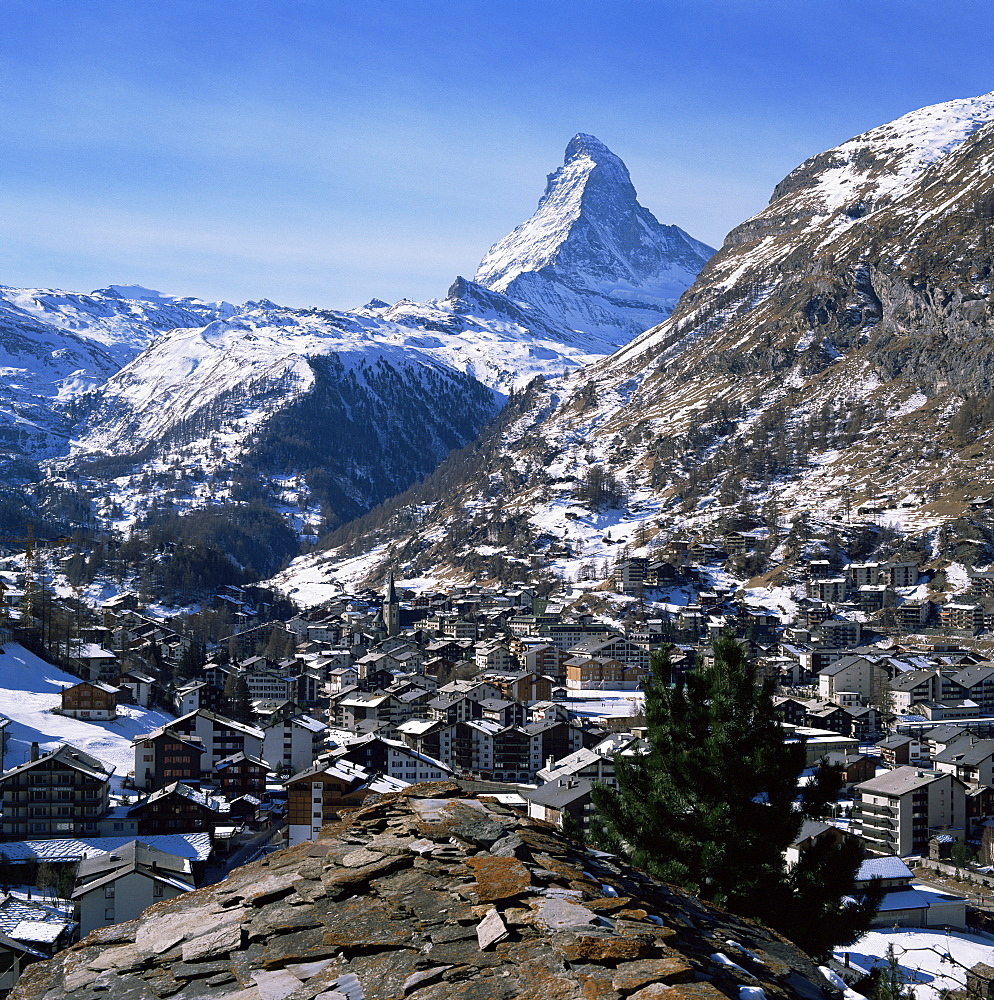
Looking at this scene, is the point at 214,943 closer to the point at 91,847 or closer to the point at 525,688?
the point at 91,847

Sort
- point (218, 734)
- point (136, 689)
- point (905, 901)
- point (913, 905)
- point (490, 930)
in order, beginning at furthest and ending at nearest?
1. point (136, 689)
2. point (218, 734)
3. point (905, 901)
4. point (913, 905)
5. point (490, 930)

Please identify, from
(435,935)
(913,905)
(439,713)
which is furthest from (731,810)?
(439,713)

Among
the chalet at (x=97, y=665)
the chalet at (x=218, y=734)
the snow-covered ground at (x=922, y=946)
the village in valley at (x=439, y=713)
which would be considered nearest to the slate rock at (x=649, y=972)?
the village in valley at (x=439, y=713)

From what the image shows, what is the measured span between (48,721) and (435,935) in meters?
57.8

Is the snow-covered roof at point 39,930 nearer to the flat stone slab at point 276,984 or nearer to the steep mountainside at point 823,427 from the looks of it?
the flat stone slab at point 276,984

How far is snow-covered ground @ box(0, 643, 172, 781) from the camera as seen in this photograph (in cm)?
5341

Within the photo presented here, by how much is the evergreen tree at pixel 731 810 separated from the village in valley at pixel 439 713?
61cm

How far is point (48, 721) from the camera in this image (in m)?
57.9

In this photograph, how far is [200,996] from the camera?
5.59 meters

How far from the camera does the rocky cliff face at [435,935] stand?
5125mm

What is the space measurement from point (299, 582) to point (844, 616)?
3874 inches

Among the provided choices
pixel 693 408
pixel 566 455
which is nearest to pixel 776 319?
pixel 693 408

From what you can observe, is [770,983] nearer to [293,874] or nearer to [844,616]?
[293,874]

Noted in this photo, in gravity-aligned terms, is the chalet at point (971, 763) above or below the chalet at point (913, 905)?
below
